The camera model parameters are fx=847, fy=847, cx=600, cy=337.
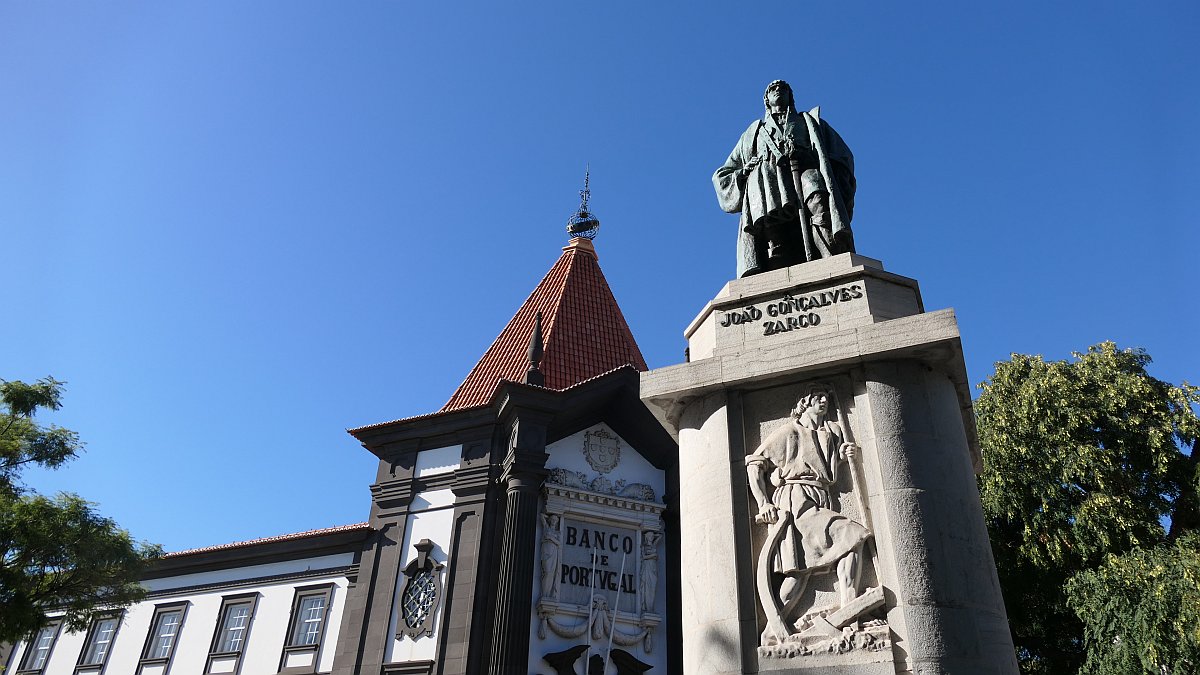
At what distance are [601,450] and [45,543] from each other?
11.4 m

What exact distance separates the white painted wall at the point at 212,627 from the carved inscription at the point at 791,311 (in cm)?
1644

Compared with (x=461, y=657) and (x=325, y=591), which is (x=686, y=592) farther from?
(x=325, y=591)

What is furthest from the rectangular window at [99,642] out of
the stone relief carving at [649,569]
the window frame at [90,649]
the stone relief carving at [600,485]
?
the stone relief carving at [649,569]

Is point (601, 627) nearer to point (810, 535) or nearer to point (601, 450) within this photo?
point (601, 450)

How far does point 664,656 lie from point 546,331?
9.97 metres

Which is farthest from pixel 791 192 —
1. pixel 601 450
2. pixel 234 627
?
pixel 234 627

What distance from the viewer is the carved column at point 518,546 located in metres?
17.2

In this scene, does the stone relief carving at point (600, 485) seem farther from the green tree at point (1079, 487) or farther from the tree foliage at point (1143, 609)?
the tree foliage at point (1143, 609)

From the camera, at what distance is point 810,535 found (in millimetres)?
5617

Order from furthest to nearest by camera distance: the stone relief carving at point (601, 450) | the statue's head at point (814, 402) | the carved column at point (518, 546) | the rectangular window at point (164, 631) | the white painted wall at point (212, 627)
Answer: the rectangular window at point (164, 631)
the white painted wall at point (212, 627)
the stone relief carving at point (601, 450)
the carved column at point (518, 546)
the statue's head at point (814, 402)

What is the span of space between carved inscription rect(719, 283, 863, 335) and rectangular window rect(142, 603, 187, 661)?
2107cm

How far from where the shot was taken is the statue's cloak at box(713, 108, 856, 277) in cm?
757

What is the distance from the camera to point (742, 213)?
318 inches

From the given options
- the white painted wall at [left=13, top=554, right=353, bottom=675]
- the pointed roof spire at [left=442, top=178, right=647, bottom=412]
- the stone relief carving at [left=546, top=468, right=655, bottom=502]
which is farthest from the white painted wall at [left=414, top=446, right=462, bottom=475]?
the white painted wall at [left=13, top=554, right=353, bottom=675]
